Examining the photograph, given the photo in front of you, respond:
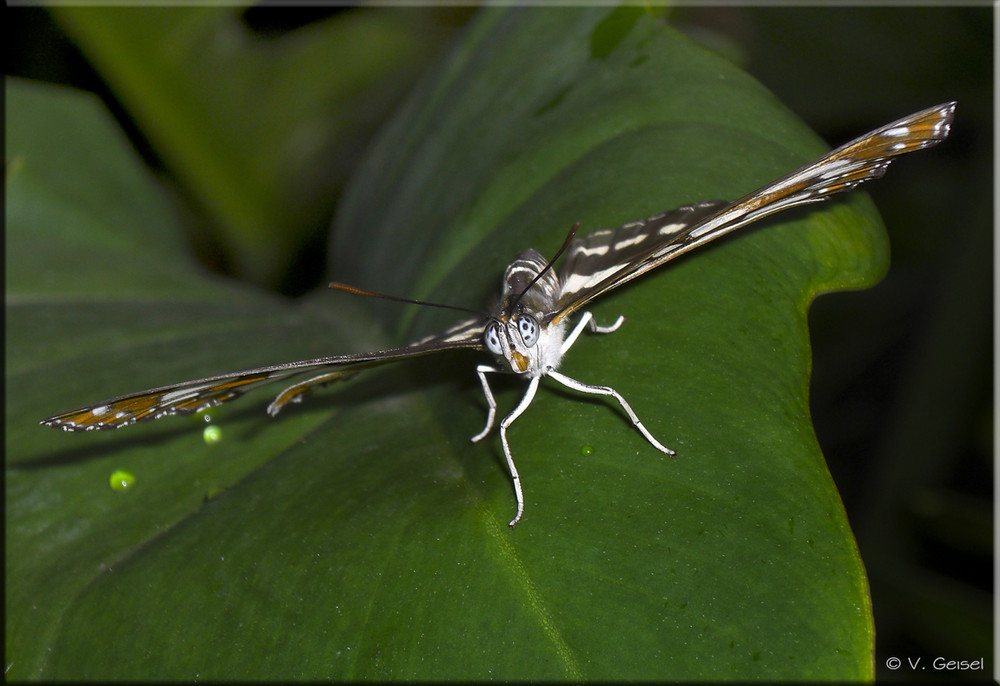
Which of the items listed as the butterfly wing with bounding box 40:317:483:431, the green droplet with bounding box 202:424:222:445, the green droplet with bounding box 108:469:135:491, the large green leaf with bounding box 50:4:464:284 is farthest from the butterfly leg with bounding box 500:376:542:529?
the large green leaf with bounding box 50:4:464:284

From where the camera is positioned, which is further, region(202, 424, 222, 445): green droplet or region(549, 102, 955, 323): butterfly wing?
region(202, 424, 222, 445): green droplet

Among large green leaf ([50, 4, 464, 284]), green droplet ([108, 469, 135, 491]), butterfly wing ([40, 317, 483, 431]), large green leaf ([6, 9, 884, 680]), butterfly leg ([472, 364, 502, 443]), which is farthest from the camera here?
large green leaf ([50, 4, 464, 284])

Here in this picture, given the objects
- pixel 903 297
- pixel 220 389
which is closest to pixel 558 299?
pixel 220 389

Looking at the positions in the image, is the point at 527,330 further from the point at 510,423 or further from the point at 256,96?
the point at 256,96

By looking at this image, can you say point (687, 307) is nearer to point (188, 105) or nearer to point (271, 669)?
point (271, 669)

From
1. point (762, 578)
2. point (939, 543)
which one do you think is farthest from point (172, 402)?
point (939, 543)

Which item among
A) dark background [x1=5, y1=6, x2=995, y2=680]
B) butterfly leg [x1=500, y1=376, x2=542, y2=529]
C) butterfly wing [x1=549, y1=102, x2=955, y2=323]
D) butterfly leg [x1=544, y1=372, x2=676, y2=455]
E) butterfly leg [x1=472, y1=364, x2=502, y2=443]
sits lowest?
dark background [x1=5, y1=6, x2=995, y2=680]

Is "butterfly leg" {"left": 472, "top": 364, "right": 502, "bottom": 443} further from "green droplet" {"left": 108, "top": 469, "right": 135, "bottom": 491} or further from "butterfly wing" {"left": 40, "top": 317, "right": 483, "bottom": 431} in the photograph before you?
"green droplet" {"left": 108, "top": 469, "right": 135, "bottom": 491}
